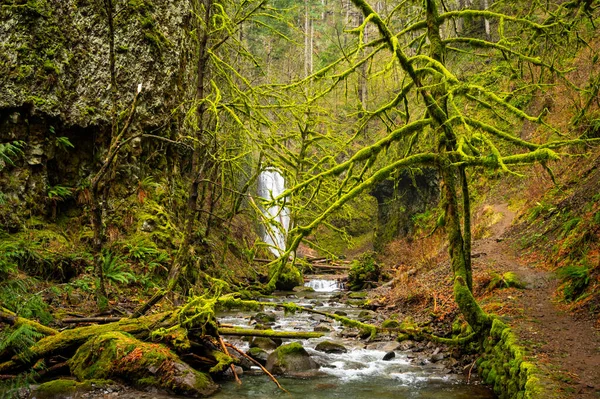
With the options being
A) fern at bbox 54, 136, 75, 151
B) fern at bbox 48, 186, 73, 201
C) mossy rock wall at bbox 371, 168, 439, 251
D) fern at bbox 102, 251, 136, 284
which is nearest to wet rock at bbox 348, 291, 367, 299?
mossy rock wall at bbox 371, 168, 439, 251

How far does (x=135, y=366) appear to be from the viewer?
5395mm

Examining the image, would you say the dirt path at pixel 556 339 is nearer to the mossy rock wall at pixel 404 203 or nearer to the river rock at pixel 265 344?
the river rock at pixel 265 344

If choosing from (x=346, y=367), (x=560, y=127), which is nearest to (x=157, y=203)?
(x=346, y=367)

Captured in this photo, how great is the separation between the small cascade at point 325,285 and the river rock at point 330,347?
9685mm

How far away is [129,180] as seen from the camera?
442 inches

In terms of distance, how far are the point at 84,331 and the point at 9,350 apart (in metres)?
0.85

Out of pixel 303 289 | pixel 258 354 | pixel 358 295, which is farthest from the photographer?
pixel 303 289

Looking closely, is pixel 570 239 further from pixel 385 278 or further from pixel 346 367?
pixel 385 278

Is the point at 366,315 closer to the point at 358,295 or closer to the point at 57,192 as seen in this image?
the point at 358,295

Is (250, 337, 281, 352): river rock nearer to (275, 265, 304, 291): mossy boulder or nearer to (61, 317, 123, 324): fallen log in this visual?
(61, 317, 123, 324): fallen log

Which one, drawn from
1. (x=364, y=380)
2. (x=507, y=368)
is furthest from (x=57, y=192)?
(x=507, y=368)

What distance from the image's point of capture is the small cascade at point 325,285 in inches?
719

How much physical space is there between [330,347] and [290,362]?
5.10ft

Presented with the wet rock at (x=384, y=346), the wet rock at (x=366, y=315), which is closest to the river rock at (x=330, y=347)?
the wet rock at (x=384, y=346)
